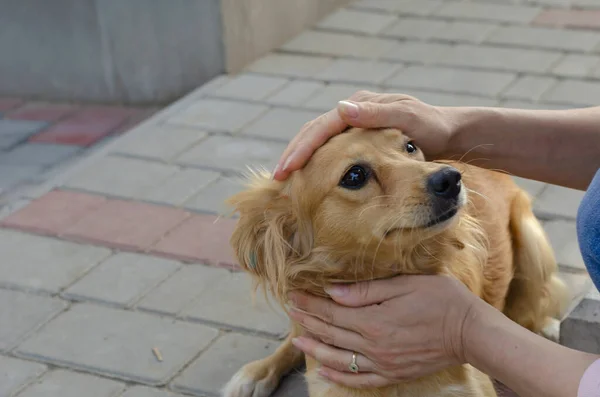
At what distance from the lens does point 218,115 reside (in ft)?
17.1

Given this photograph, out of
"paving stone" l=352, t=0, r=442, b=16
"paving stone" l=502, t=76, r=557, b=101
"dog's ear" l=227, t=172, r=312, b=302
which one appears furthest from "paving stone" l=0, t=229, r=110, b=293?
"paving stone" l=352, t=0, r=442, b=16

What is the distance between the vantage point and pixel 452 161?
2.85 metres

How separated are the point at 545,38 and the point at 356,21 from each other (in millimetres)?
1288

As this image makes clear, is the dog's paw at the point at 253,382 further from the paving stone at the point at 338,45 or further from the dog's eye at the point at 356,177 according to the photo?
the paving stone at the point at 338,45

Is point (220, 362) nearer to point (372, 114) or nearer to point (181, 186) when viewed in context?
point (372, 114)

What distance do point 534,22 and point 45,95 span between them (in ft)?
10.7

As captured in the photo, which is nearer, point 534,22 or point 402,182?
point 402,182

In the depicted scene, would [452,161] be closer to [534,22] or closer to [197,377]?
[197,377]

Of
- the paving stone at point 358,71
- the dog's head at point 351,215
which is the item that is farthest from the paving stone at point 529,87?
the dog's head at point 351,215

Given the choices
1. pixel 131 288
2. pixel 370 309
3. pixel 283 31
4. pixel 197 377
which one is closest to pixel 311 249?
pixel 370 309

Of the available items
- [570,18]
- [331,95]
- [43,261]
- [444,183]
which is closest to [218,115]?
[331,95]

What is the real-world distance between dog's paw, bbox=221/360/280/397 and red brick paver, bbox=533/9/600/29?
152 inches

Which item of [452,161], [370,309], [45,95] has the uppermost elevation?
[452,161]

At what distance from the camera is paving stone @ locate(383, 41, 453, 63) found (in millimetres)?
5734
